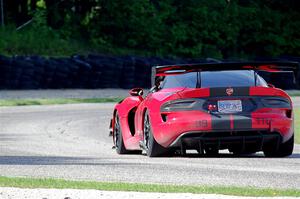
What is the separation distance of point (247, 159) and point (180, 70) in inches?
53.3

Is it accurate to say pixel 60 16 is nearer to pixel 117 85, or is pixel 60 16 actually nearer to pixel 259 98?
A: pixel 117 85

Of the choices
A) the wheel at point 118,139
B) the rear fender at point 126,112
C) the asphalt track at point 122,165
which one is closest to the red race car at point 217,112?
the asphalt track at point 122,165

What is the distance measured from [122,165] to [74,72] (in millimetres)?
26160

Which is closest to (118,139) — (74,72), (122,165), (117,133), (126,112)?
(117,133)

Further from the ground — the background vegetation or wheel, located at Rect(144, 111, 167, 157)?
wheel, located at Rect(144, 111, 167, 157)

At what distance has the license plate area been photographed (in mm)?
13617

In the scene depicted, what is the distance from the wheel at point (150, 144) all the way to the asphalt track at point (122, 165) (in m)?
0.12

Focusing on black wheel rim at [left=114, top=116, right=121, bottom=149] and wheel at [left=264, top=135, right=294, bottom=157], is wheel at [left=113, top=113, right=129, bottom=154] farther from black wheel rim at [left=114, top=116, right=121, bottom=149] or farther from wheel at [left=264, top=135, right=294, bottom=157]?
wheel at [left=264, top=135, right=294, bottom=157]

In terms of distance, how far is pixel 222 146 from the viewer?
13867 millimetres

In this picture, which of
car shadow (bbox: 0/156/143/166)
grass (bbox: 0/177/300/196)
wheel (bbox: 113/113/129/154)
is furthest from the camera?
wheel (bbox: 113/113/129/154)

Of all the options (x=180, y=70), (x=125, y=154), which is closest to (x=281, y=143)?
(x=180, y=70)

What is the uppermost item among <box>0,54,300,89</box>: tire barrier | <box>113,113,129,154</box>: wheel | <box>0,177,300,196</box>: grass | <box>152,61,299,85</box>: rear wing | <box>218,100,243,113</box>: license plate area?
<box>152,61,299,85</box>: rear wing

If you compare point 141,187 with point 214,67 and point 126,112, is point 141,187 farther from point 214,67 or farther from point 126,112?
point 126,112

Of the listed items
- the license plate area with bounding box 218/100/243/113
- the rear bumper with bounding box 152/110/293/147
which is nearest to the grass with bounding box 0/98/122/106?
the rear bumper with bounding box 152/110/293/147
